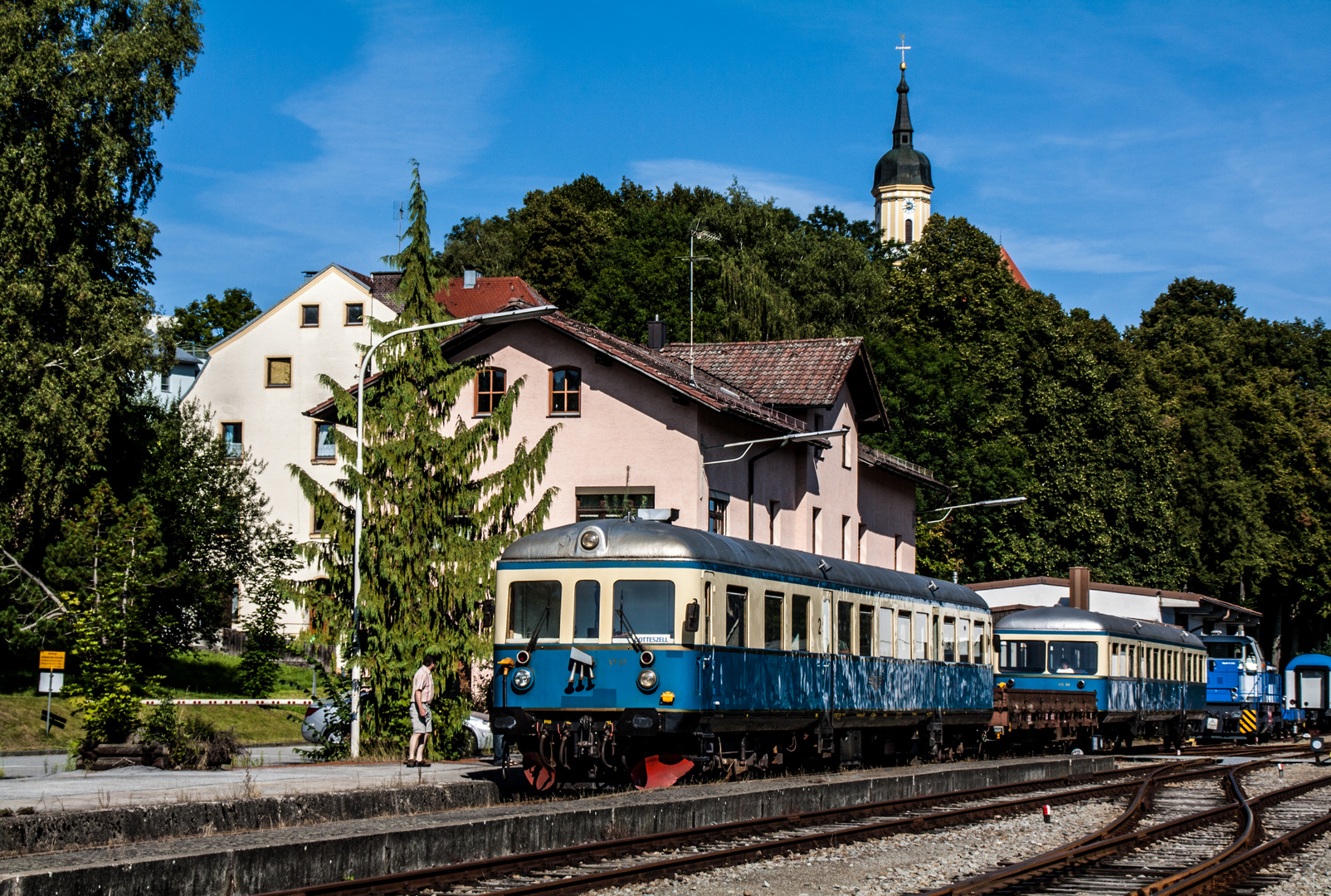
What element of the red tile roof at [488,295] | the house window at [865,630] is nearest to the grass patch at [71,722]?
the house window at [865,630]

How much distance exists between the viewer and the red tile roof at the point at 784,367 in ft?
123

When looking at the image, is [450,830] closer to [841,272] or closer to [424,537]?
[424,537]

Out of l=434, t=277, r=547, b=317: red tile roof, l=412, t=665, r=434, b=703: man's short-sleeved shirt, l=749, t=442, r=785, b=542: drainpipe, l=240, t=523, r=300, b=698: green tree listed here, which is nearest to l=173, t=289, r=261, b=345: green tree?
l=434, t=277, r=547, b=317: red tile roof

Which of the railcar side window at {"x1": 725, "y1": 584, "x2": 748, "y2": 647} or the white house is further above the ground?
the white house

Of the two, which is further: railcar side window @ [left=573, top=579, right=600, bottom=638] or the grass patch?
the grass patch

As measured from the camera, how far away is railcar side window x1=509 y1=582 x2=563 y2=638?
18.0m

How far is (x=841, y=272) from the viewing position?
65125 millimetres

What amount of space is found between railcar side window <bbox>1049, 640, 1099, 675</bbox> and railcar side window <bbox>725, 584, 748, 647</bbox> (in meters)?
14.2

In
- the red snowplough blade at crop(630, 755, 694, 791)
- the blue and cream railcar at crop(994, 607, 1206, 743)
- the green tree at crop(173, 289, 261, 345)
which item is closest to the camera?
the red snowplough blade at crop(630, 755, 694, 791)

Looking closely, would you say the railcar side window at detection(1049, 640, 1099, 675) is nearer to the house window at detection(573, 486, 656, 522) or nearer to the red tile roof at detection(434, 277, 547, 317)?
the house window at detection(573, 486, 656, 522)

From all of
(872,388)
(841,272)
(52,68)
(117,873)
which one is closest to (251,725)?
(52,68)

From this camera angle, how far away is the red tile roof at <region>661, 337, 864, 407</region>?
123 ft

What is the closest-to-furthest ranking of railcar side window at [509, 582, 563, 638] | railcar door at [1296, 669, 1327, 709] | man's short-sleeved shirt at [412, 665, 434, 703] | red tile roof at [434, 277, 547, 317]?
1. railcar side window at [509, 582, 563, 638]
2. man's short-sleeved shirt at [412, 665, 434, 703]
3. railcar door at [1296, 669, 1327, 709]
4. red tile roof at [434, 277, 547, 317]

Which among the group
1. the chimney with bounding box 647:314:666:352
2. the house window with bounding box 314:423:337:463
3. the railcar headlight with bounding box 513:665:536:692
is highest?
the chimney with bounding box 647:314:666:352
